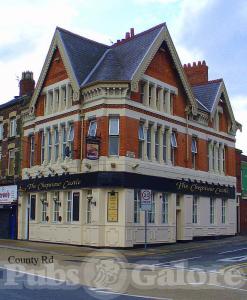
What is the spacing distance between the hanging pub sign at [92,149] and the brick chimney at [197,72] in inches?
625

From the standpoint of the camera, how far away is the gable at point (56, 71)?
3211 cm

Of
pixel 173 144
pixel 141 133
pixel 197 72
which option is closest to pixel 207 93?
pixel 197 72

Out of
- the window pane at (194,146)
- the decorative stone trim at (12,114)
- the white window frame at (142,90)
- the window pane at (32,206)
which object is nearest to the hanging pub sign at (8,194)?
the window pane at (32,206)

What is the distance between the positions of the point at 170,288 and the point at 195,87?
2772cm

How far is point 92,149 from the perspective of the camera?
27656 millimetres

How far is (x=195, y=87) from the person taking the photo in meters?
39.2

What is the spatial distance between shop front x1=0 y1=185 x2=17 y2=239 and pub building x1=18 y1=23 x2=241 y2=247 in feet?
4.65

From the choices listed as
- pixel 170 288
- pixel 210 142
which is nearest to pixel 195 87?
pixel 210 142

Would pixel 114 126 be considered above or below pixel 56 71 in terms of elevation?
below

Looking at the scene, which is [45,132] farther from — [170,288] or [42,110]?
[170,288]

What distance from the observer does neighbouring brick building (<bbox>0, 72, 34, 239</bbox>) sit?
36.9 meters

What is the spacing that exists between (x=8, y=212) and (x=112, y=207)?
12827 millimetres

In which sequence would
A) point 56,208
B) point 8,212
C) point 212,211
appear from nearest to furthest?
point 56,208
point 212,211
point 8,212

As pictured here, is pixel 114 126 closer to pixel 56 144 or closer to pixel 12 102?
pixel 56 144
